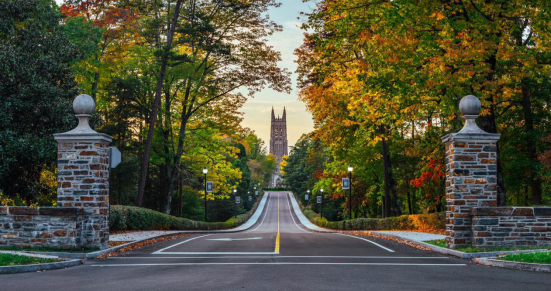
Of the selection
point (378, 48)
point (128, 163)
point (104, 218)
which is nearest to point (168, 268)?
point (104, 218)

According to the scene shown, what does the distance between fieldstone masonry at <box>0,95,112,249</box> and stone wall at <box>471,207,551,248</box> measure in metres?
8.88

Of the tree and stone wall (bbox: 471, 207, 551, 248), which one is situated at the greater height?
the tree

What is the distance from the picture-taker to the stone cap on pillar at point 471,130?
1192 centimetres

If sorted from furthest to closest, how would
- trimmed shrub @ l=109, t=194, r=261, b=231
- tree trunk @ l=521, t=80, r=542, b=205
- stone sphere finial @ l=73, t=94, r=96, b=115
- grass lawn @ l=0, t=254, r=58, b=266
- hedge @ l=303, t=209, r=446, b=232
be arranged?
hedge @ l=303, t=209, r=446, b=232
tree trunk @ l=521, t=80, r=542, b=205
trimmed shrub @ l=109, t=194, r=261, b=231
stone sphere finial @ l=73, t=94, r=96, b=115
grass lawn @ l=0, t=254, r=58, b=266

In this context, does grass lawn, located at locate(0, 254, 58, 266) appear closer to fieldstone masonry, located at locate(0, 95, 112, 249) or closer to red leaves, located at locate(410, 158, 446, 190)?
fieldstone masonry, located at locate(0, 95, 112, 249)

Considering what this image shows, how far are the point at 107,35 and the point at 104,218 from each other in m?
19.3

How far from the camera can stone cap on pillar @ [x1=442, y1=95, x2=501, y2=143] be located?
11.9m

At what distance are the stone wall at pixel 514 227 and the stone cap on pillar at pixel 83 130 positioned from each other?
359 inches

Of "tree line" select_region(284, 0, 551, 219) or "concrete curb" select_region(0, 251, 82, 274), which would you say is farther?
"tree line" select_region(284, 0, 551, 219)

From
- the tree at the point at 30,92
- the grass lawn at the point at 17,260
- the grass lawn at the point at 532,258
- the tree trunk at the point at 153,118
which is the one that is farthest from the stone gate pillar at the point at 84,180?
the tree trunk at the point at 153,118

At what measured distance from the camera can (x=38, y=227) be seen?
38.3 ft

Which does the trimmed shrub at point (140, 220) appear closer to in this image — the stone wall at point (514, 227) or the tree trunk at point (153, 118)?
the tree trunk at point (153, 118)

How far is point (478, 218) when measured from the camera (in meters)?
11.6

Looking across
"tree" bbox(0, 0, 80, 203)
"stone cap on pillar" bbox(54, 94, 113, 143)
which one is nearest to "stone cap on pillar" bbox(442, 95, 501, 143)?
"stone cap on pillar" bbox(54, 94, 113, 143)
